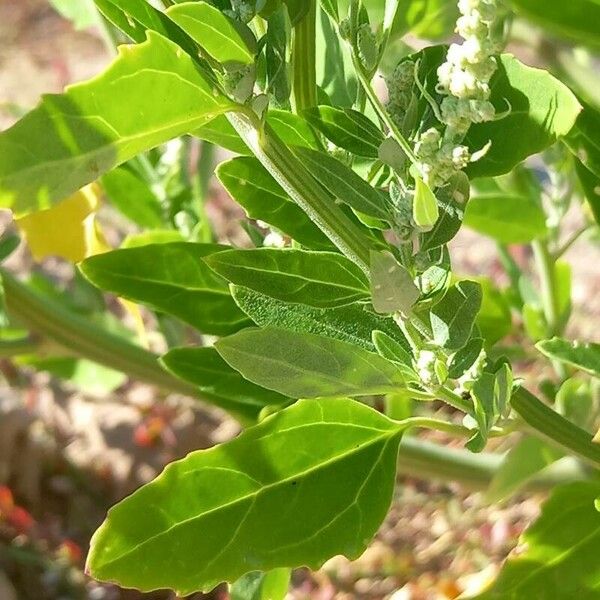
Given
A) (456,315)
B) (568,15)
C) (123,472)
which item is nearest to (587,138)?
(568,15)

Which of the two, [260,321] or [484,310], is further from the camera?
[484,310]

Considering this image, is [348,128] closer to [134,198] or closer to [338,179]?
[338,179]

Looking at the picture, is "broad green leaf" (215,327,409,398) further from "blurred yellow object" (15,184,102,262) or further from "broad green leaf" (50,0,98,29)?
"broad green leaf" (50,0,98,29)

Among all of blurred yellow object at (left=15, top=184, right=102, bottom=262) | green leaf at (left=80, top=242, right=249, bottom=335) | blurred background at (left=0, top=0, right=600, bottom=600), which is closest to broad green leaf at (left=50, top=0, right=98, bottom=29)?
blurred background at (left=0, top=0, right=600, bottom=600)

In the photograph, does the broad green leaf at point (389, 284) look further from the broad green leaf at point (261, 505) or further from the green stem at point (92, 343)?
the green stem at point (92, 343)

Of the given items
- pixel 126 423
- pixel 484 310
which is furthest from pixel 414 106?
pixel 126 423

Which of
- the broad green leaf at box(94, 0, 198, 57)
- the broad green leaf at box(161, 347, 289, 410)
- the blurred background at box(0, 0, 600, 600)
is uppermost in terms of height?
the broad green leaf at box(94, 0, 198, 57)

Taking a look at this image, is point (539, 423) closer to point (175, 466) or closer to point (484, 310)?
point (175, 466)
